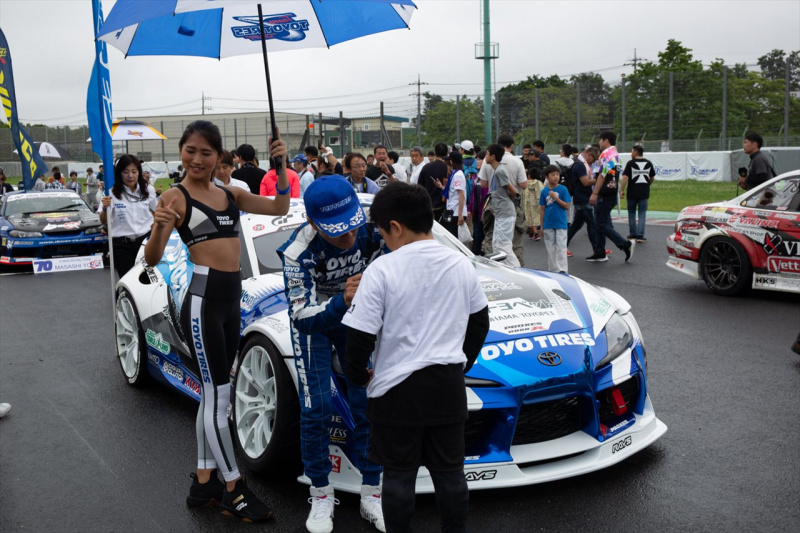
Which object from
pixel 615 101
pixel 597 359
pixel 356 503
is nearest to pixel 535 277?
pixel 597 359

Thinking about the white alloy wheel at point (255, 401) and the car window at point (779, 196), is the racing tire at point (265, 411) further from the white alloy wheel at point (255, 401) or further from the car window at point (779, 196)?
the car window at point (779, 196)

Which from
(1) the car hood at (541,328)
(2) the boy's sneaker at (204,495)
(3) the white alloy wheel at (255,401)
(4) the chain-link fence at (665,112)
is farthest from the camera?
(4) the chain-link fence at (665,112)

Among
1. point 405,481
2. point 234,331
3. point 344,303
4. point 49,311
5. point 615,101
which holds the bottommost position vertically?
point 49,311

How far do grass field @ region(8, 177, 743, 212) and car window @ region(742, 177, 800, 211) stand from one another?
464 inches

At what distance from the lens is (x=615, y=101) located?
36.7 metres

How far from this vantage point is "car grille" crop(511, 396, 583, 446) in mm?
3672

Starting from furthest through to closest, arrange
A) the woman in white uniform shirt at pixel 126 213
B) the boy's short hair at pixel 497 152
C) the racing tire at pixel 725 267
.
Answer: the boy's short hair at pixel 497 152, the racing tire at pixel 725 267, the woman in white uniform shirt at pixel 126 213

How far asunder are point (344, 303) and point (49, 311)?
7675mm

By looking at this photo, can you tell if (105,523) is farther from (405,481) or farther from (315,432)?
(405,481)

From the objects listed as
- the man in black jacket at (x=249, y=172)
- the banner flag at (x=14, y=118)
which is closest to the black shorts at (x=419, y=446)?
the man in black jacket at (x=249, y=172)

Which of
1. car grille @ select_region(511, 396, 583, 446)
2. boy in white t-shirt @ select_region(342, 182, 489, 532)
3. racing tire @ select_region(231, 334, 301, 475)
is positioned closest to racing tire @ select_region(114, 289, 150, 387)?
racing tire @ select_region(231, 334, 301, 475)

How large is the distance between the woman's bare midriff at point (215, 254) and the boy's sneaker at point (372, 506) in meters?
1.24

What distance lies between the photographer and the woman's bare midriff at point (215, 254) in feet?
11.8

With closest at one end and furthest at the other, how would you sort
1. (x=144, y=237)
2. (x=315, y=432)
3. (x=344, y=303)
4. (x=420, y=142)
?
(x=344, y=303), (x=315, y=432), (x=144, y=237), (x=420, y=142)
